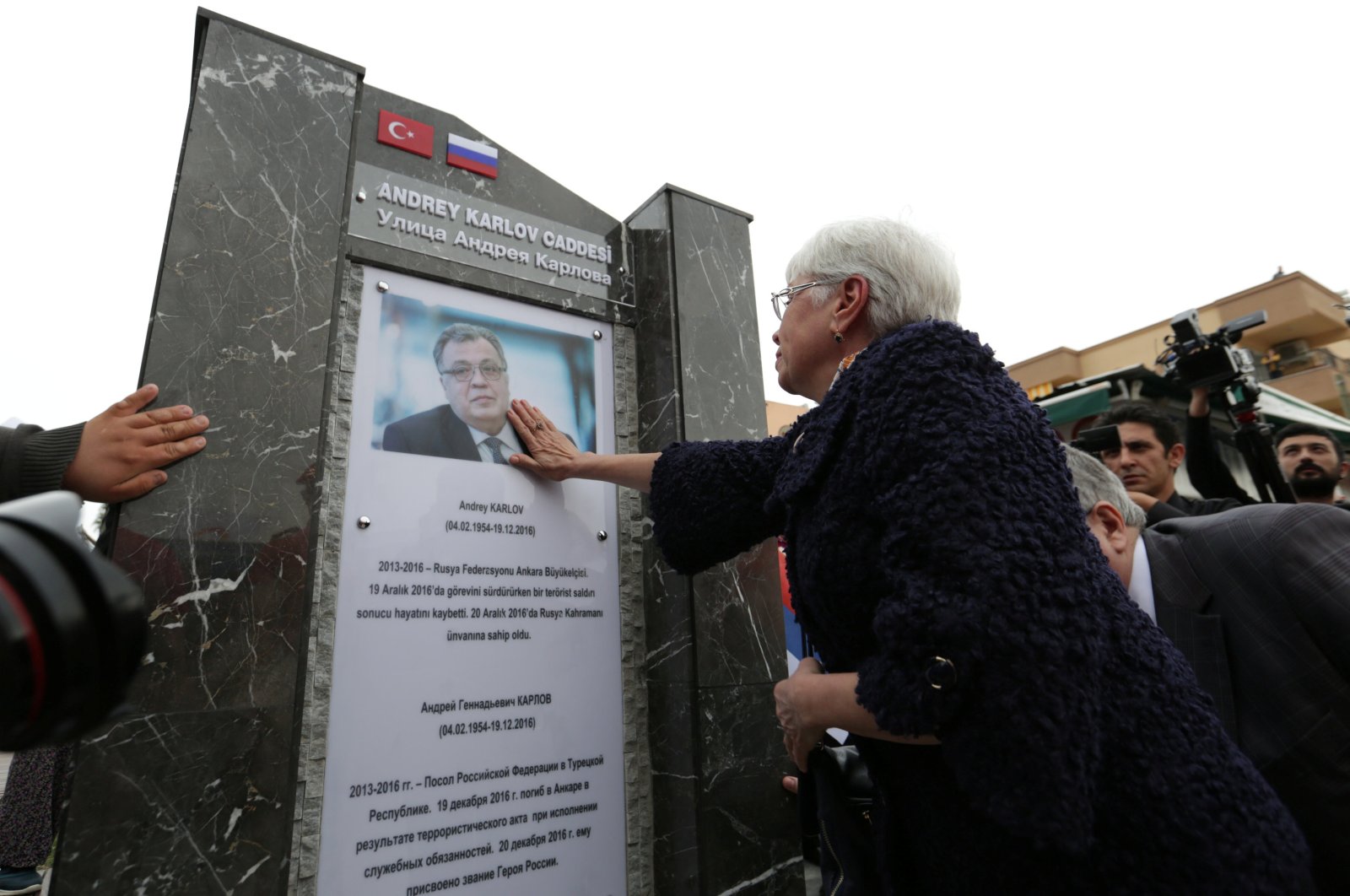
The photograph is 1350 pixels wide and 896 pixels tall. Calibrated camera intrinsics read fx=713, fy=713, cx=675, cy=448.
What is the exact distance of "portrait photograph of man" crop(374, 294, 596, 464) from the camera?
242 cm

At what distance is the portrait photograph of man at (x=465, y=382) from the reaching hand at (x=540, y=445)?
0.04 meters

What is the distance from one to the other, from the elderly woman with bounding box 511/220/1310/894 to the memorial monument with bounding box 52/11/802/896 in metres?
1.31

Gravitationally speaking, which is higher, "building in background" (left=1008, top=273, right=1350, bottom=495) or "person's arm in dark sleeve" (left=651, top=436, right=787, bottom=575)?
"building in background" (left=1008, top=273, right=1350, bottom=495)

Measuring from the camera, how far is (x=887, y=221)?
171cm

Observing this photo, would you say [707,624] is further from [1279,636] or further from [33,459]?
[33,459]

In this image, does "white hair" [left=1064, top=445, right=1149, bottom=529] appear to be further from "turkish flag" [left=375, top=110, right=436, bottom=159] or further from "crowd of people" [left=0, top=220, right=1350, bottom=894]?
"turkish flag" [left=375, top=110, right=436, bottom=159]

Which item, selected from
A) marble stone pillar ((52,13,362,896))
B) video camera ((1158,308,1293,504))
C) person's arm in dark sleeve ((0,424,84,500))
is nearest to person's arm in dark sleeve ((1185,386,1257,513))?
video camera ((1158,308,1293,504))

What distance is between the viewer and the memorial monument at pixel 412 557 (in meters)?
1.84

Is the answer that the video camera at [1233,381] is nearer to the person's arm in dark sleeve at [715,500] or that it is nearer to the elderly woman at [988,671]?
the person's arm in dark sleeve at [715,500]

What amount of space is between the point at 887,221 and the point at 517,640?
1752 millimetres

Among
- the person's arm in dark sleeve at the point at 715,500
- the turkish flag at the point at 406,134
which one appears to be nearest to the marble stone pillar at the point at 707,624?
the person's arm in dark sleeve at the point at 715,500

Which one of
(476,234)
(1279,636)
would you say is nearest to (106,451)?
(476,234)

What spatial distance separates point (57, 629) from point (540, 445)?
6.72ft

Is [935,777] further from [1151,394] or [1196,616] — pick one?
[1151,394]
